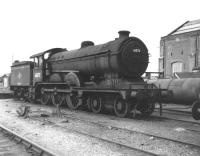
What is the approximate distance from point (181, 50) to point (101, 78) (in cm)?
2193

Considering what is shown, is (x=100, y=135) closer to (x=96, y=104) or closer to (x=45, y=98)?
(x=96, y=104)

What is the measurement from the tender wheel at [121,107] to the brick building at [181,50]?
67.2ft

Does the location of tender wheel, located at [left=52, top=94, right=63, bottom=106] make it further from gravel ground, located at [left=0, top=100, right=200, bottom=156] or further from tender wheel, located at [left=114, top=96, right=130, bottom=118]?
tender wheel, located at [left=114, top=96, right=130, bottom=118]

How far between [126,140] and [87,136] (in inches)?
45.5

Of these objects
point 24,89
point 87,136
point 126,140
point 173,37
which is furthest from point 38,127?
point 173,37

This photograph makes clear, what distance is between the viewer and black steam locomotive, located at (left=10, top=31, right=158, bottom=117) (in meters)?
11.2

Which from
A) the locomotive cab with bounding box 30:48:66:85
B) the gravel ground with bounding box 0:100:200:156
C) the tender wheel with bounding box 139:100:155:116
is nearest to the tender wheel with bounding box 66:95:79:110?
the locomotive cab with bounding box 30:48:66:85

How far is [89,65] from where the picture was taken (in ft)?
44.0

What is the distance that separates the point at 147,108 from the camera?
1184cm

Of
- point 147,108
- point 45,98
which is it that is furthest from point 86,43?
point 147,108

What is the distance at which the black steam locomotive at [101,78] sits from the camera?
11.2m

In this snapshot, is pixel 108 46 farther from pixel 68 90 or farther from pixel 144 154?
pixel 144 154

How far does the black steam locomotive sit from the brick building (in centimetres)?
1779

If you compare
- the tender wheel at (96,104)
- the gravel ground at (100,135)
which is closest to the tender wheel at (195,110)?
the gravel ground at (100,135)
